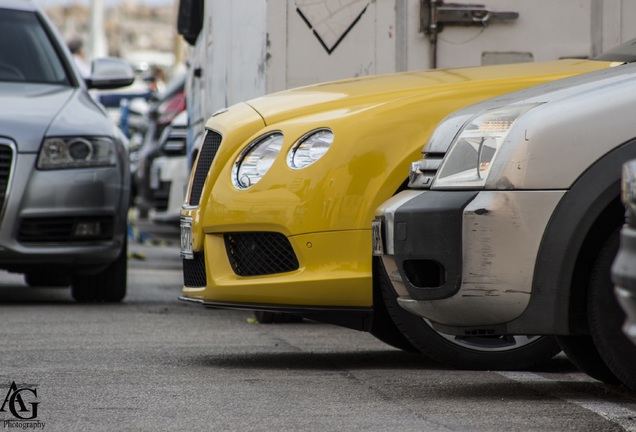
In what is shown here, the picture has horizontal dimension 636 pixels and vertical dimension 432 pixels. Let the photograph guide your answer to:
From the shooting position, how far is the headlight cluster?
549 centimetres

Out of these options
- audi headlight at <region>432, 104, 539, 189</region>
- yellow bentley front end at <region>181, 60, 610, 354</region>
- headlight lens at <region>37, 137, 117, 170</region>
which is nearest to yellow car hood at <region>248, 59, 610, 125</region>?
yellow bentley front end at <region>181, 60, 610, 354</region>

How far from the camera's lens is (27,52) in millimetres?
8922

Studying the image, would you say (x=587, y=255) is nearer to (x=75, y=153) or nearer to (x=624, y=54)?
(x=624, y=54)

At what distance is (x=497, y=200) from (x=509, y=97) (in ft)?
1.77

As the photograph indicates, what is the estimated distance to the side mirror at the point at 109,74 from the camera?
9.00 metres

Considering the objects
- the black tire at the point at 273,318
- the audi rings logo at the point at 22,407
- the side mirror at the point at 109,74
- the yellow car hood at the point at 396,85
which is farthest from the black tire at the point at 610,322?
the side mirror at the point at 109,74

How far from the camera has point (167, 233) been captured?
17141 millimetres

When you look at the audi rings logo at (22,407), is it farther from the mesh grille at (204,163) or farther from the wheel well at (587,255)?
the wheel well at (587,255)

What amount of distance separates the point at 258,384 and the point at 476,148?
1189mm

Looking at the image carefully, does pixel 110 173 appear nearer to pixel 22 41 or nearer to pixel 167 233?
pixel 22 41

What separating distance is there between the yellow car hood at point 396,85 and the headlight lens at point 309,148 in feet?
0.50

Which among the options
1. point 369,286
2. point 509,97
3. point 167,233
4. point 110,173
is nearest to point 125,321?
point 110,173

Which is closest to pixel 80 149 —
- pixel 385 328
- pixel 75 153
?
pixel 75 153

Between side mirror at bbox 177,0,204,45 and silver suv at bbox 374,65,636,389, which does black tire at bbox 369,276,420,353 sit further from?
side mirror at bbox 177,0,204,45
